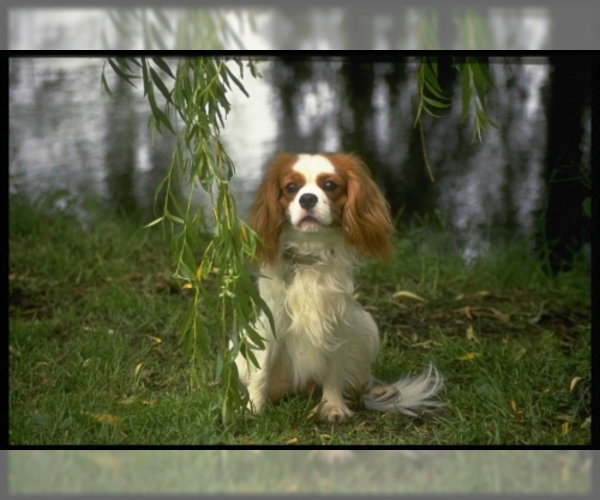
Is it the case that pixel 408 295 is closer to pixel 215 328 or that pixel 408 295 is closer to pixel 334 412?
pixel 215 328

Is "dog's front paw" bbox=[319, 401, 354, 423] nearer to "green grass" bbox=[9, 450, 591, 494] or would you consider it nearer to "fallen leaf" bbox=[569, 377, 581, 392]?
"green grass" bbox=[9, 450, 591, 494]

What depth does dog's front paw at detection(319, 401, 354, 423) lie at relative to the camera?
132 inches

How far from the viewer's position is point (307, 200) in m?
3.18

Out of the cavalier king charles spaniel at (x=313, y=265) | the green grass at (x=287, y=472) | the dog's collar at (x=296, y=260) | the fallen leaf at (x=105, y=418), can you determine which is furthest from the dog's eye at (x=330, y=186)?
the fallen leaf at (x=105, y=418)

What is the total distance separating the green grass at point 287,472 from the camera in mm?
3131

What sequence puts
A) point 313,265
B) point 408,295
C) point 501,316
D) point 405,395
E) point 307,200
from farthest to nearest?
point 408,295 → point 501,316 → point 405,395 → point 313,265 → point 307,200

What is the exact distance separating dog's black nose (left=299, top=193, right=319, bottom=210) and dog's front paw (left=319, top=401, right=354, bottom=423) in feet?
2.38

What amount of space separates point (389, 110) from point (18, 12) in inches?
61.8

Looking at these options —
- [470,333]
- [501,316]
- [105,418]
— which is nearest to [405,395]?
[470,333]

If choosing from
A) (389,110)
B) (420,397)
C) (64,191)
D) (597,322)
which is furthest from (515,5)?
(64,191)

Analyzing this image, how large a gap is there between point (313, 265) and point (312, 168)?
0.34 metres

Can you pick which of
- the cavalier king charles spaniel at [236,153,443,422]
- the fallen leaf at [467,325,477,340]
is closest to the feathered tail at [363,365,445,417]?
the cavalier king charles spaniel at [236,153,443,422]

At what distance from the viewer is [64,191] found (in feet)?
13.9

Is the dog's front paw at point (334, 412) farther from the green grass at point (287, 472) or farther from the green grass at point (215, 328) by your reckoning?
the green grass at point (287, 472)
